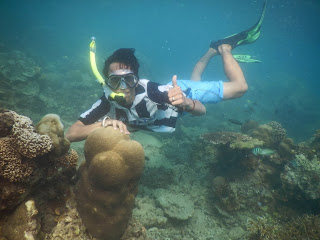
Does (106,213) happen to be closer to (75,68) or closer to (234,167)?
(234,167)

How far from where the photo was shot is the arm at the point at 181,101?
10.9 feet

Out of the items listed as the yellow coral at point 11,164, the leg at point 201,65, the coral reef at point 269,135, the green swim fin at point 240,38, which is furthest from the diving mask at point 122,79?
the coral reef at point 269,135

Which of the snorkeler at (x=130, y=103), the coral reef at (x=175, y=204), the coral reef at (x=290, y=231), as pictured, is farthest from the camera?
the coral reef at (x=175, y=204)

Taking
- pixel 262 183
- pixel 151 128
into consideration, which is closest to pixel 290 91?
pixel 262 183

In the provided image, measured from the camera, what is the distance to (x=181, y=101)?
3312mm

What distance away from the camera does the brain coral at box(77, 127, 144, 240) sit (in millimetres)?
2420

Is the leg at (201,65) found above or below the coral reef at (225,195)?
above

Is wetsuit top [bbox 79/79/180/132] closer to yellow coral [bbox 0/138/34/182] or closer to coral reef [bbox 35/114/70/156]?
→ coral reef [bbox 35/114/70/156]

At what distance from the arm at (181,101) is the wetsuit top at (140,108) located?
0.37 meters

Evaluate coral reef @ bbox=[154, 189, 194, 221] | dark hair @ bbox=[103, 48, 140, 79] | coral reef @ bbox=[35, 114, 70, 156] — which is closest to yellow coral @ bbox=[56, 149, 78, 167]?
coral reef @ bbox=[35, 114, 70, 156]

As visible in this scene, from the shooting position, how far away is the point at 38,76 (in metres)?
13.1

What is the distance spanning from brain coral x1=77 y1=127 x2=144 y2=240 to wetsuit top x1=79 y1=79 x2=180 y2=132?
147cm

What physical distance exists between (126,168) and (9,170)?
4.24ft

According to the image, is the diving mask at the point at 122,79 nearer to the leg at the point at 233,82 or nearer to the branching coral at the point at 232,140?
the leg at the point at 233,82
